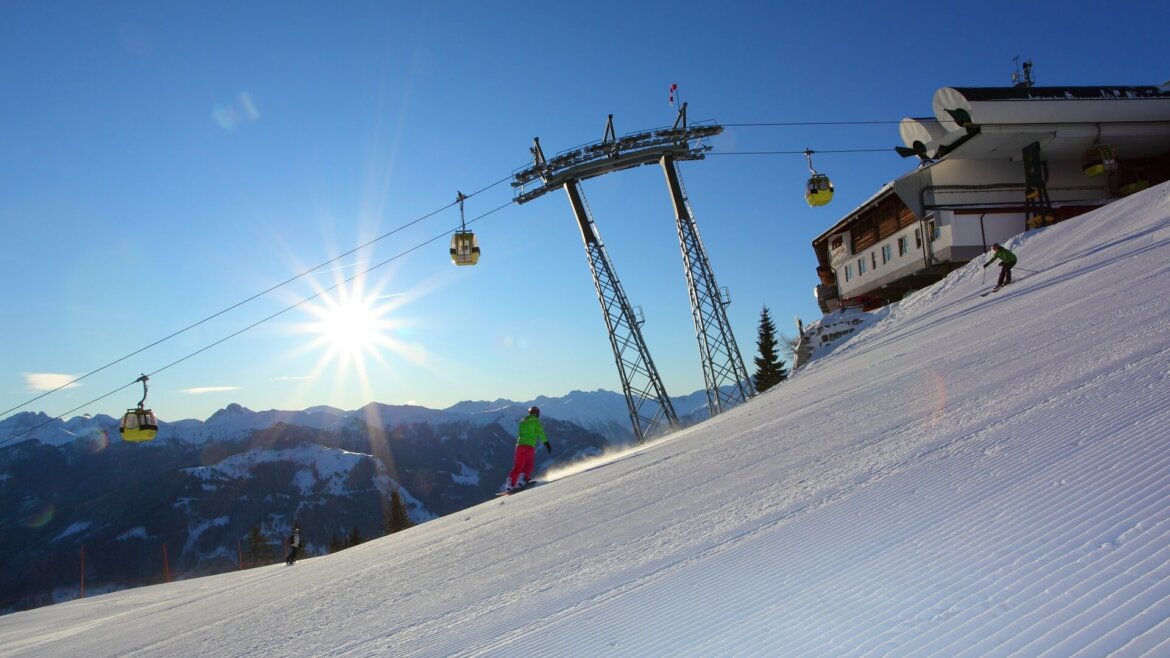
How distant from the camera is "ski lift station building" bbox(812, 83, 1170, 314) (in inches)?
1071

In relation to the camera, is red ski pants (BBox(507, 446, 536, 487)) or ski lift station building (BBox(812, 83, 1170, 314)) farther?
ski lift station building (BBox(812, 83, 1170, 314))

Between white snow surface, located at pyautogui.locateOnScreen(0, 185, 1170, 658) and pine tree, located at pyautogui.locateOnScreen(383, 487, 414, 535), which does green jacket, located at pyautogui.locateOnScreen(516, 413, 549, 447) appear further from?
pine tree, located at pyautogui.locateOnScreen(383, 487, 414, 535)

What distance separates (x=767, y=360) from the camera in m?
54.7

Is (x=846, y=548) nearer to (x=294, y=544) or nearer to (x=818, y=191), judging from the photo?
(x=818, y=191)

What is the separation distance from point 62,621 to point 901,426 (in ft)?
49.1

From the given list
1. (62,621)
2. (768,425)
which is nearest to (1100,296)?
(768,425)

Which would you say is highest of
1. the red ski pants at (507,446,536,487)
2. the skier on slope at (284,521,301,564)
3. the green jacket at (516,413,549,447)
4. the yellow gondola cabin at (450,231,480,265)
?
the yellow gondola cabin at (450,231,480,265)

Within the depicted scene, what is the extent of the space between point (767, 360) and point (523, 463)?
1705 inches

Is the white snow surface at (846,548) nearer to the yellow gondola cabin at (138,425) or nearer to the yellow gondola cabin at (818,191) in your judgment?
the yellow gondola cabin at (138,425)

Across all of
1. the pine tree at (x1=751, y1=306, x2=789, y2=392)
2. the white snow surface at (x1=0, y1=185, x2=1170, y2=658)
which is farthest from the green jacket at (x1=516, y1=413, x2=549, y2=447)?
the pine tree at (x1=751, y1=306, x2=789, y2=392)

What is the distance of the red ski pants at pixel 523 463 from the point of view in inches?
576

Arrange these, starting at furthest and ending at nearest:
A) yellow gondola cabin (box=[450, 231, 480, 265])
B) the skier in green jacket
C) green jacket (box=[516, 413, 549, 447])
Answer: yellow gondola cabin (box=[450, 231, 480, 265]) < the skier in green jacket < green jacket (box=[516, 413, 549, 447])

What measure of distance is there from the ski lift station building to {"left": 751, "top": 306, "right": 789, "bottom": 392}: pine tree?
18971 mm

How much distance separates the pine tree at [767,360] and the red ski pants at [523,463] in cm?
3898
